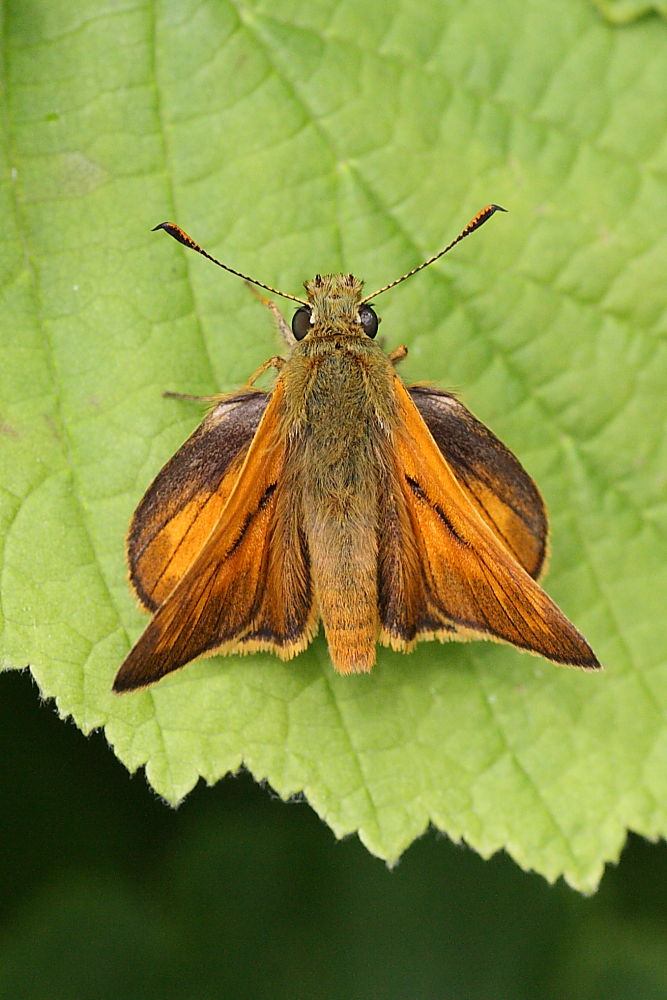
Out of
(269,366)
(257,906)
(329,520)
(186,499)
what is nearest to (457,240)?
(269,366)

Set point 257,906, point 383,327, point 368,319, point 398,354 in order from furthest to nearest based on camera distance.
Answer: point 257,906 → point 383,327 → point 398,354 → point 368,319

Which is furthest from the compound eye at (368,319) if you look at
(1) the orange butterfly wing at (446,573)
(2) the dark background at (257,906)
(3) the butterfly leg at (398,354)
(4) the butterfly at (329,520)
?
(2) the dark background at (257,906)

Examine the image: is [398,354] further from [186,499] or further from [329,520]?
[186,499]

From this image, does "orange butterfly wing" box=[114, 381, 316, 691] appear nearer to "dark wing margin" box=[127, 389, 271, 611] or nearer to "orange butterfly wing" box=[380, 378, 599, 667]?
"dark wing margin" box=[127, 389, 271, 611]

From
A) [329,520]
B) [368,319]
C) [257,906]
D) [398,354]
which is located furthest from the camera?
[257,906]

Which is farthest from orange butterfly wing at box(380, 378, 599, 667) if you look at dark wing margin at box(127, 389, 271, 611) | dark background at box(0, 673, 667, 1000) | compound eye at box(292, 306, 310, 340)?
dark background at box(0, 673, 667, 1000)

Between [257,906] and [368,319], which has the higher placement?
[368,319]
